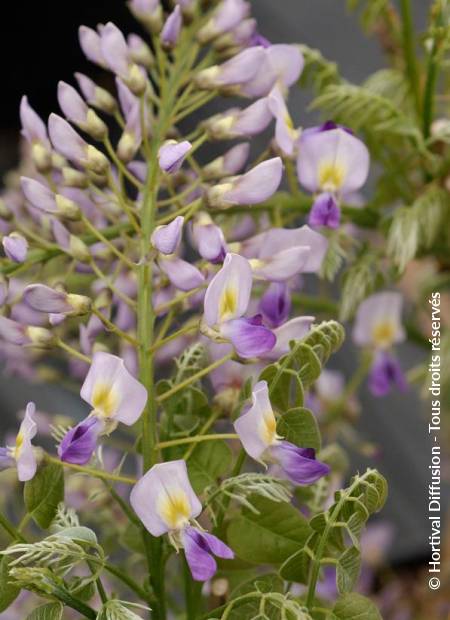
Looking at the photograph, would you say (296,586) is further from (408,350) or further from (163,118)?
(408,350)

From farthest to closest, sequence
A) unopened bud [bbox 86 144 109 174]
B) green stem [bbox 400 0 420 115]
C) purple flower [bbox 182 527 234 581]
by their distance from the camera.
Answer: green stem [bbox 400 0 420 115], unopened bud [bbox 86 144 109 174], purple flower [bbox 182 527 234 581]

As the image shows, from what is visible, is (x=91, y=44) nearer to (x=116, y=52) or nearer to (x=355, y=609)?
(x=116, y=52)

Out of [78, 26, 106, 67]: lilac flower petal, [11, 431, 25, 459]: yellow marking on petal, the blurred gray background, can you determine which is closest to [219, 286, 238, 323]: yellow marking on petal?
[11, 431, 25, 459]: yellow marking on petal

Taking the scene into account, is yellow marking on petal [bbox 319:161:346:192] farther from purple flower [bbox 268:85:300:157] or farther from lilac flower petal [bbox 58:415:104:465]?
lilac flower petal [bbox 58:415:104:465]

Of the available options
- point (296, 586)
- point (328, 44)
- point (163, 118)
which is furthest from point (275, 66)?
point (328, 44)

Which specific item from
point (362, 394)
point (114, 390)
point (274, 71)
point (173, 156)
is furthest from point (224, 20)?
point (362, 394)

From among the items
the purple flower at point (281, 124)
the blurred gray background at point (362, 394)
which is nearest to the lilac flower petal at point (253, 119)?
the purple flower at point (281, 124)

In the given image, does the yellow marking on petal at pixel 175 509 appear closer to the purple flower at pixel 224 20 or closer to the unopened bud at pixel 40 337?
the unopened bud at pixel 40 337
